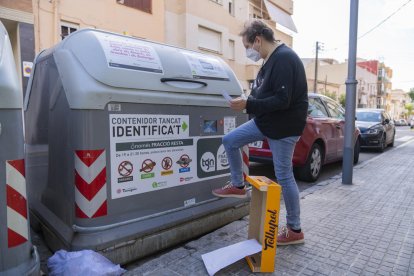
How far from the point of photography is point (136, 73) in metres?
2.57

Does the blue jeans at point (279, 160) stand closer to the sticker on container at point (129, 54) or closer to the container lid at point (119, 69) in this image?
the container lid at point (119, 69)

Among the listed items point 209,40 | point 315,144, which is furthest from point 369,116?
point 209,40

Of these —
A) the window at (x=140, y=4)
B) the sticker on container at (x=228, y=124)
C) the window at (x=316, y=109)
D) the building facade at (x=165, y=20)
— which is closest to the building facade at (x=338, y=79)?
the building facade at (x=165, y=20)

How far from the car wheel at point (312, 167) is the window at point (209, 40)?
12.5 m

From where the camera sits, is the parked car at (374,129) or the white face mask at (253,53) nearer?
the white face mask at (253,53)

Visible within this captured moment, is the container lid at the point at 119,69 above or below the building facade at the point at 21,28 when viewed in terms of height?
below

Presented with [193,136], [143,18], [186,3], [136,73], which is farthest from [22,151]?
[186,3]

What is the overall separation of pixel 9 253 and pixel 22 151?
21.0 inches

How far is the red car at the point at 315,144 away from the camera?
5.72 m

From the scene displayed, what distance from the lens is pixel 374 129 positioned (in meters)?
10.8

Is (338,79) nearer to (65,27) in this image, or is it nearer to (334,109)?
(65,27)

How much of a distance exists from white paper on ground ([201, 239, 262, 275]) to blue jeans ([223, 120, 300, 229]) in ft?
1.67

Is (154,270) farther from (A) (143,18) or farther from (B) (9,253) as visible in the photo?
(A) (143,18)

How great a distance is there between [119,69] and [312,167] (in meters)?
4.45
